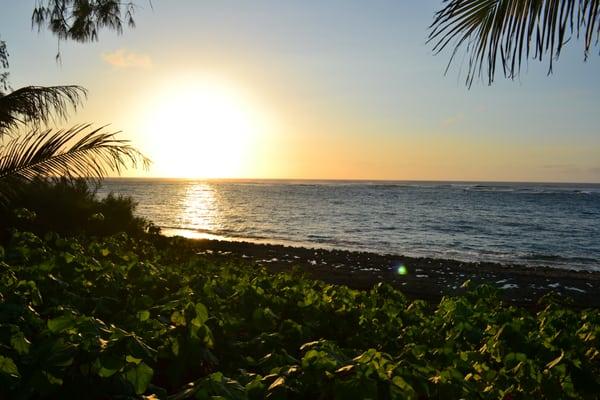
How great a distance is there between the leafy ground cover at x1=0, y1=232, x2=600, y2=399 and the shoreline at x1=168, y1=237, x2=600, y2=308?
11.1 m

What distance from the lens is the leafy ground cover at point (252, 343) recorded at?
85.1 inches

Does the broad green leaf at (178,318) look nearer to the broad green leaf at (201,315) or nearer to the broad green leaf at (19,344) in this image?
the broad green leaf at (201,315)

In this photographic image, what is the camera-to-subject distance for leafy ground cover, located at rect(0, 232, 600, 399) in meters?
2.16

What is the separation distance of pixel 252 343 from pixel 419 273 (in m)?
19.5

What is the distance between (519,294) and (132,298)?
57.2 ft

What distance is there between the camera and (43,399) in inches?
98.6

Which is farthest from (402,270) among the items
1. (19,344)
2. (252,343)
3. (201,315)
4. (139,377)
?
(139,377)

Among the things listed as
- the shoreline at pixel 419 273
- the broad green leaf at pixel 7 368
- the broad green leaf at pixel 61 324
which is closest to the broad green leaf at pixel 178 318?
the broad green leaf at pixel 61 324

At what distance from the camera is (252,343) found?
341 centimetres

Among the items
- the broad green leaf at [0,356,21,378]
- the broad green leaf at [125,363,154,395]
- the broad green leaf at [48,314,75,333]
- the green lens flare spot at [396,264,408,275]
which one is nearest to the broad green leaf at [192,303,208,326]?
the broad green leaf at [48,314,75,333]

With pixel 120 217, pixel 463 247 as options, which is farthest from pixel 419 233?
pixel 120 217

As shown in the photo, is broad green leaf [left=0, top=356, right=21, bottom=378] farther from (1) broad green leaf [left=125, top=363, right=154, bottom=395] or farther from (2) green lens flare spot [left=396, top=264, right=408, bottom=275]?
(2) green lens flare spot [left=396, top=264, right=408, bottom=275]

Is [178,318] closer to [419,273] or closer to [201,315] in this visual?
[201,315]

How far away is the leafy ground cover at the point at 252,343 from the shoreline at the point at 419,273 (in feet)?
36.3
